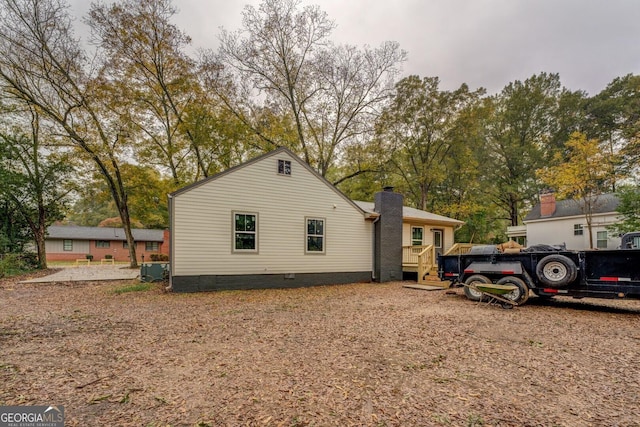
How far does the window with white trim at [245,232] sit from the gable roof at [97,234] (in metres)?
28.8

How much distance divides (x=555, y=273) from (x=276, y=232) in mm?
8794

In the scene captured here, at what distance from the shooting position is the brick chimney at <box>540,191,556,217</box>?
21812mm

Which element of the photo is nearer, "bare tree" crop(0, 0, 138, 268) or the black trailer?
the black trailer

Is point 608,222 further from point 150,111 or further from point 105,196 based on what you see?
point 105,196

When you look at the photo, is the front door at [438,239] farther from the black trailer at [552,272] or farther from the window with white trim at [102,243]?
the window with white trim at [102,243]

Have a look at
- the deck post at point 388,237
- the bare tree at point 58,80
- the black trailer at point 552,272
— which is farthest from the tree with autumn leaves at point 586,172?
the bare tree at point 58,80

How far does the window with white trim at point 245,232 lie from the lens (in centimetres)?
1073

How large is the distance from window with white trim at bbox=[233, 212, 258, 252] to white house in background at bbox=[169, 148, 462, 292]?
36 mm

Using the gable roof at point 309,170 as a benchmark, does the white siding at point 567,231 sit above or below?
below

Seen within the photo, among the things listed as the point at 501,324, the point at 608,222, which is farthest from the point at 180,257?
the point at 608,222

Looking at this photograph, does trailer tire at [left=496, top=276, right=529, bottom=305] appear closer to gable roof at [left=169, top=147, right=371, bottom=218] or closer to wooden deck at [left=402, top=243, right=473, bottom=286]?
wooden deck at [left=402, top=243, right=473, bottom=286]

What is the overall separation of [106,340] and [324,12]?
20.6 m

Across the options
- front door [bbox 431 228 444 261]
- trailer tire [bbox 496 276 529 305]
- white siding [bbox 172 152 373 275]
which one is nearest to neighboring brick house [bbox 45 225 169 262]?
white siding [bbox 172 152 373 275]

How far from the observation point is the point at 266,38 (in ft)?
62.1
